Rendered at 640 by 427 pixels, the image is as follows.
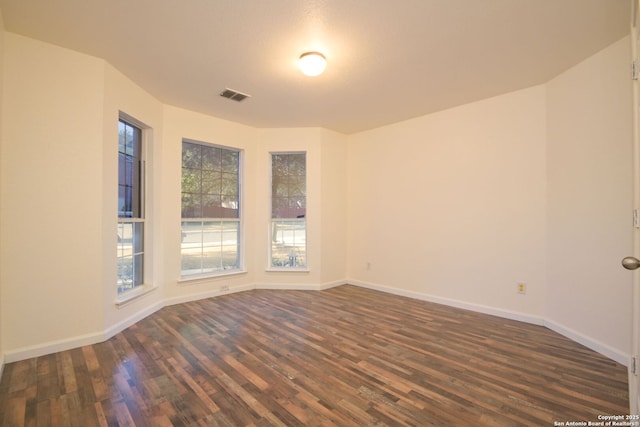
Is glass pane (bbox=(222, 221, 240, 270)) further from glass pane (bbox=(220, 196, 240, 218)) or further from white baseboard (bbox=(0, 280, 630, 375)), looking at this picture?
white baseboard (bbox=(0, 280, 630, 375))

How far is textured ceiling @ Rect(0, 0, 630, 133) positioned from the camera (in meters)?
2.14

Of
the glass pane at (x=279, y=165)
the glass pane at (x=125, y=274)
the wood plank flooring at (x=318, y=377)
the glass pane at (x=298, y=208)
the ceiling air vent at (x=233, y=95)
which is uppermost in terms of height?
the ceiling air vent at (x=233, y=95)

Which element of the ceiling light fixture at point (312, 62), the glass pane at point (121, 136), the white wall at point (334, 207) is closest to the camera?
the ceiling light fixture at point (312, 62)

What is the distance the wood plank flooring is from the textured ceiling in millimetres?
2649

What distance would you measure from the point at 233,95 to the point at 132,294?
2571mm

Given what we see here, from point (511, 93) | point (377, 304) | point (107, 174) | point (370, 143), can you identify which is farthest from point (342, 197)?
point (107, 174)

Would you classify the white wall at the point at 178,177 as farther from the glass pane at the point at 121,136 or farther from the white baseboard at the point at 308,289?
the glass pane at the point at 121,136

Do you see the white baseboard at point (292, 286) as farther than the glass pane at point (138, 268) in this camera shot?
Yes

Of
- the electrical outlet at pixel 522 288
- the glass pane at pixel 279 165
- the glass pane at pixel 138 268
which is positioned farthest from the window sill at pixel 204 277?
the electrical outlet at pixel 522 288

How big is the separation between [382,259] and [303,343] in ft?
7.90

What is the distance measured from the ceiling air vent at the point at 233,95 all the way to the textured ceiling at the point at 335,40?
10cm

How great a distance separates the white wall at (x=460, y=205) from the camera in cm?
340

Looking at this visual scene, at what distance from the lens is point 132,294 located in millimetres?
3371

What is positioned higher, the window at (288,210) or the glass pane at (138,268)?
the window at (288,210)
